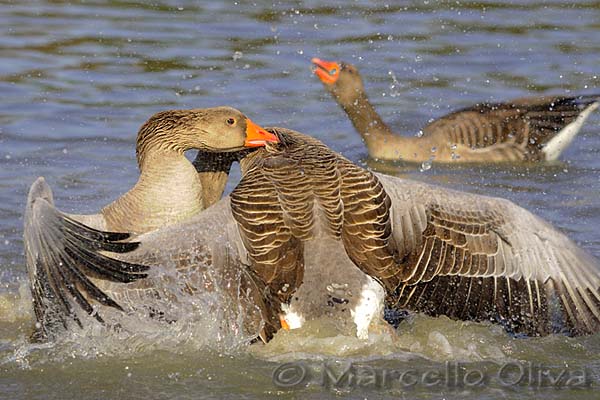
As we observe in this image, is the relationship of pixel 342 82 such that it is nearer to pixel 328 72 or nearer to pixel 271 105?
pixel 328 72

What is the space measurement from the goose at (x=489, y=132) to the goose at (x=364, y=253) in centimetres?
400

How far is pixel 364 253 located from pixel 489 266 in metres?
0.80

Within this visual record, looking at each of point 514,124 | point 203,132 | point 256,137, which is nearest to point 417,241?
point 256,137

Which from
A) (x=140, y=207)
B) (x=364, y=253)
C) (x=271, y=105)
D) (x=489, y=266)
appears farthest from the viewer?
(x=271, y=105)

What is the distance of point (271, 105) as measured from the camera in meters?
11.2

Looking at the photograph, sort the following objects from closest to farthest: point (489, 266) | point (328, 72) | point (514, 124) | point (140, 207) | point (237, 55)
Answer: point (489, 266) → point (140, 207) → point (514, 124) → point (328, 72) → point (237, 55)

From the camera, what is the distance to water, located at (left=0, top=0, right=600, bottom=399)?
585 cm

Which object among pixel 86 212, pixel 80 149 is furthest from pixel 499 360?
pixel 80 149

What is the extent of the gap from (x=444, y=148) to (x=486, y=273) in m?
4.13

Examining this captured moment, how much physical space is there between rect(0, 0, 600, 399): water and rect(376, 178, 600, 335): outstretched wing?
0.16 meters

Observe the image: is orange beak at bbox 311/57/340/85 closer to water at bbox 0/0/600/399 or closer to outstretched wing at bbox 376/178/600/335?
water at bbox 0/0/600/399

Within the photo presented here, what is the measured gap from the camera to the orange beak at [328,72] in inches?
417

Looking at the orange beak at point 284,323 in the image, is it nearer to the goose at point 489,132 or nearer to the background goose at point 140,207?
the background goose at point 140,207

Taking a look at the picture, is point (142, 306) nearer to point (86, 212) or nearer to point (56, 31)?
point (86, 212)
